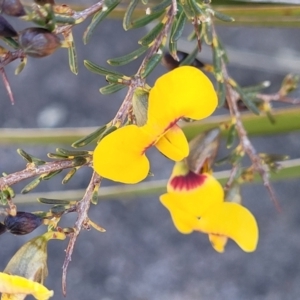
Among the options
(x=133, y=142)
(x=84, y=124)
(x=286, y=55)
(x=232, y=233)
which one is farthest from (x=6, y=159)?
(x=133, y=142)

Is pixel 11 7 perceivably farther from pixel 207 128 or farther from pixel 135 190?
pixel 135 190

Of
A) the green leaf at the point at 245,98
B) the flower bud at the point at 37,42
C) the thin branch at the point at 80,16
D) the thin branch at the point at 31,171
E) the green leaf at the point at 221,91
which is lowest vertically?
the green leaf at the point at 245,98

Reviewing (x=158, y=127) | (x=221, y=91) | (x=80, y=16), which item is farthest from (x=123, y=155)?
(x=221, y=91)

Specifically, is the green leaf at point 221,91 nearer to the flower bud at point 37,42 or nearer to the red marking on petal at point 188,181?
the red marking on petal at point 188,181

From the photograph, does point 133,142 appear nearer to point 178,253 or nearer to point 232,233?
point 232,233

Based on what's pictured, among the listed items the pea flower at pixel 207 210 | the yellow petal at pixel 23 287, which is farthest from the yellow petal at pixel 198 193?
the yellow petal at pixel 23 287

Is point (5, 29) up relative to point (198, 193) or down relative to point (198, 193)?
up
